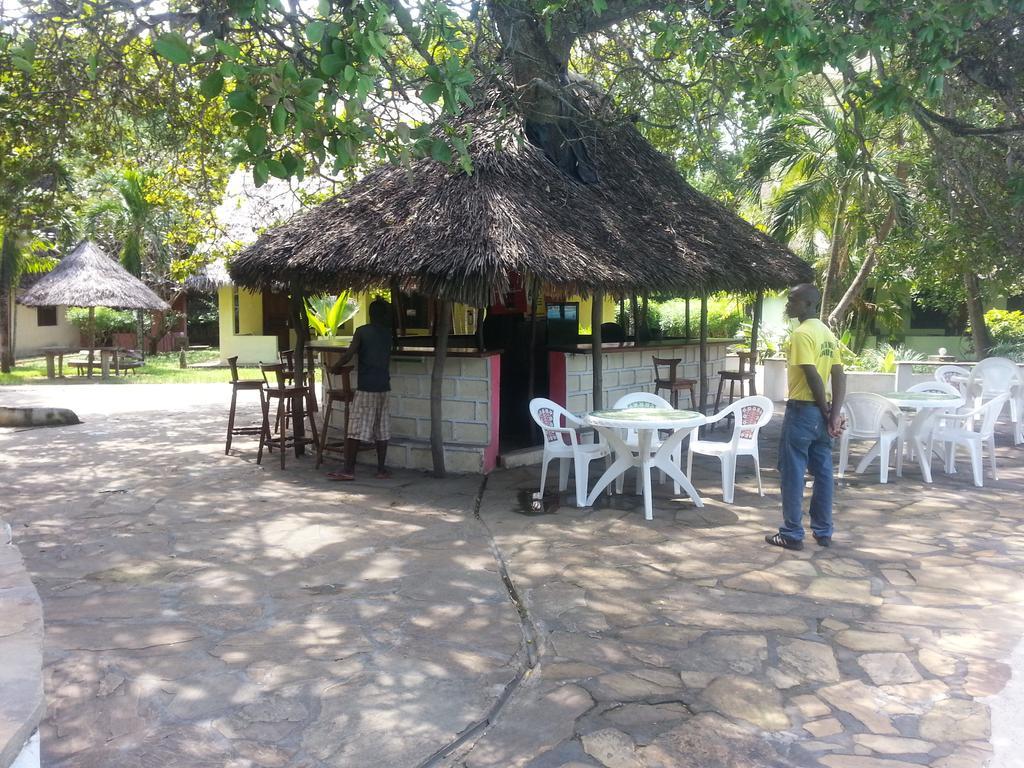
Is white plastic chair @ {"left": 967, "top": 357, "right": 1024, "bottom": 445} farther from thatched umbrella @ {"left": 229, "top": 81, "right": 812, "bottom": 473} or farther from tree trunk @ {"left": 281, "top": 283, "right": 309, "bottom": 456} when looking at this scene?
tree trunk @ {"left": 281, "top": 283, "right": 309, "bottom": 456}

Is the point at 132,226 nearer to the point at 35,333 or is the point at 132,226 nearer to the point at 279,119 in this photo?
the point at 35,333

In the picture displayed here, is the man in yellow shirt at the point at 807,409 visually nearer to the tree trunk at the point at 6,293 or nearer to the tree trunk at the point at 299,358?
the tree trunk at the point at 299,358

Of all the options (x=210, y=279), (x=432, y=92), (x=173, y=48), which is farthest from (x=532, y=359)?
(x=210, y=279)

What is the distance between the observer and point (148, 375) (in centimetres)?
2008

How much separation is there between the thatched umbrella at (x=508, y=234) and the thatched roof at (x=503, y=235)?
0.05 ft

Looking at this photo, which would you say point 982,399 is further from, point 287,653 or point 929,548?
point 287,653

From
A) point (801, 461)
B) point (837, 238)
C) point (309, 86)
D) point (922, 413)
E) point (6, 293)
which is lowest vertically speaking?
point (801, 461)

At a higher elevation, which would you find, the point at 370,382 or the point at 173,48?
the point at 173,48

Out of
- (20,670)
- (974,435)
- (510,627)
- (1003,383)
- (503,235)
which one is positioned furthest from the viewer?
(1003,383)

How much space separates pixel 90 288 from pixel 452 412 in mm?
14591

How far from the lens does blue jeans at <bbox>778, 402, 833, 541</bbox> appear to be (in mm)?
5641

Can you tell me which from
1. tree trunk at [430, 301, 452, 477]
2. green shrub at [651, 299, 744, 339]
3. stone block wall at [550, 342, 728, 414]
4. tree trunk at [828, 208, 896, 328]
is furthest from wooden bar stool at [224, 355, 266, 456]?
green shrub at [651, 299, 744, 339]

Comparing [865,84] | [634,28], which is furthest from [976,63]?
[634,28]

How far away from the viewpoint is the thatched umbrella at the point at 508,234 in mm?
7441
